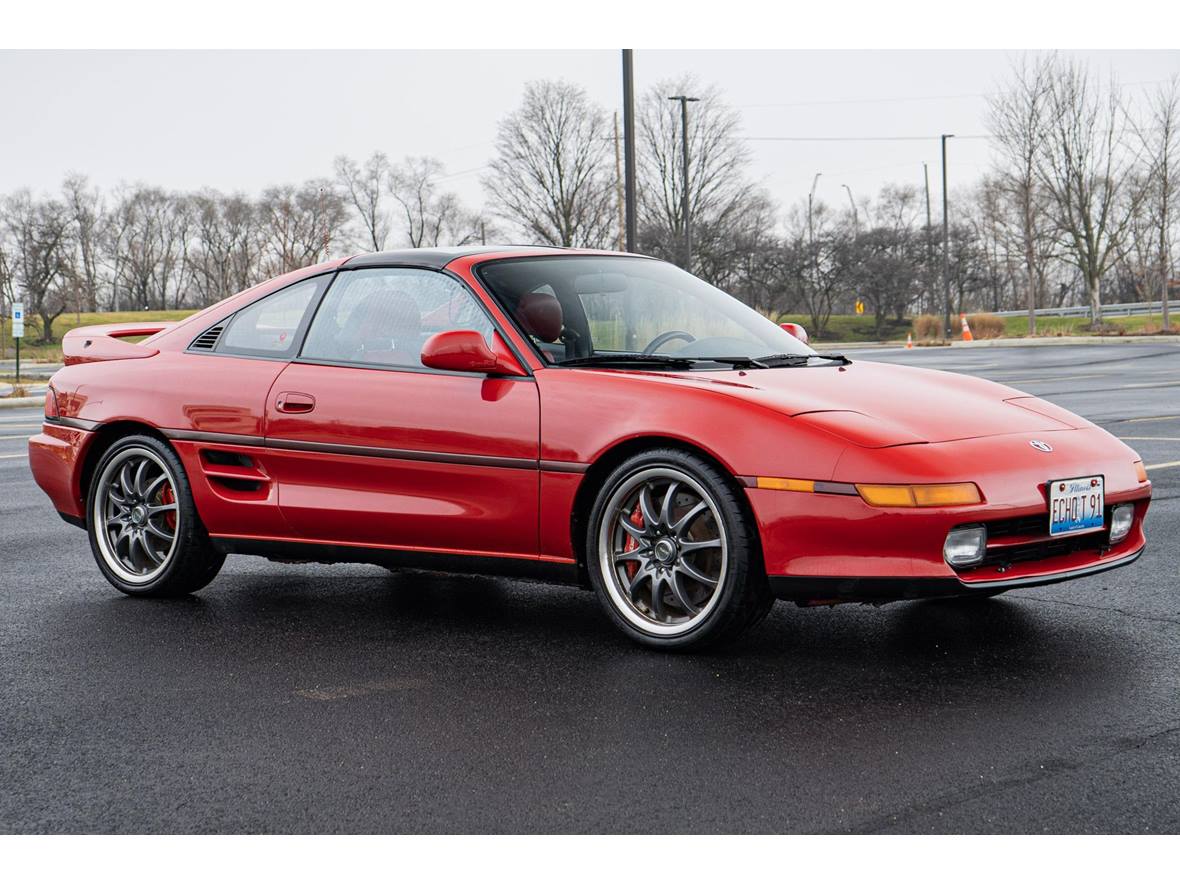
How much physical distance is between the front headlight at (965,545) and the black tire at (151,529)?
3.15m

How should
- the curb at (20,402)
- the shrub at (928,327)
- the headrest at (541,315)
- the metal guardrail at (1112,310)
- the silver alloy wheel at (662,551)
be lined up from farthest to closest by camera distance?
the metal guardrail at (1112,310)
the shrub at (928,327)
the curb at (20,402)
the headrest at (541,315)
the silver alloy wheel at (662,551)

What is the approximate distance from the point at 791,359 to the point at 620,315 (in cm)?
70

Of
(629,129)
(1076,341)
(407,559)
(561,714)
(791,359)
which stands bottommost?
(561,714)

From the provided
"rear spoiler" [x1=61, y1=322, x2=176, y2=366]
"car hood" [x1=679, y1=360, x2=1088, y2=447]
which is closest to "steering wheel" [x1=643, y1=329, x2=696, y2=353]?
"car hood" [x1=679, y1=360, x2=1088, y2=447]

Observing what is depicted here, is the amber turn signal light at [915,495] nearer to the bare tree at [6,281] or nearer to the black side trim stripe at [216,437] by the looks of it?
the black side trim stripe at [216,437]

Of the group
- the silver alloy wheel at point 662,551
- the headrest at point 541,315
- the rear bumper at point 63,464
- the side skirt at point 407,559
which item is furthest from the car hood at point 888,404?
the rear bumper at point 63,464

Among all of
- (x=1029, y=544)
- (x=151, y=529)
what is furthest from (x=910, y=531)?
(x=151, y=529)

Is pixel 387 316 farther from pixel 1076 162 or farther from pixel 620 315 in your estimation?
pixel 1076 162

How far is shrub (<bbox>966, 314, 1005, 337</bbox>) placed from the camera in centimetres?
5019

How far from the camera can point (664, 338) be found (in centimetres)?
539

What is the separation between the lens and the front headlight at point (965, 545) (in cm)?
426

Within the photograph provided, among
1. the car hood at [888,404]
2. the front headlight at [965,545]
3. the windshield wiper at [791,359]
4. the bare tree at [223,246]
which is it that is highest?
the bare tree at [223,246]

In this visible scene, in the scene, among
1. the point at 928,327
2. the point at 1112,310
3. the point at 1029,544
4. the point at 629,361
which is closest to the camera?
the point at 1029,544

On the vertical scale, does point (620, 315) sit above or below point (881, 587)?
above
